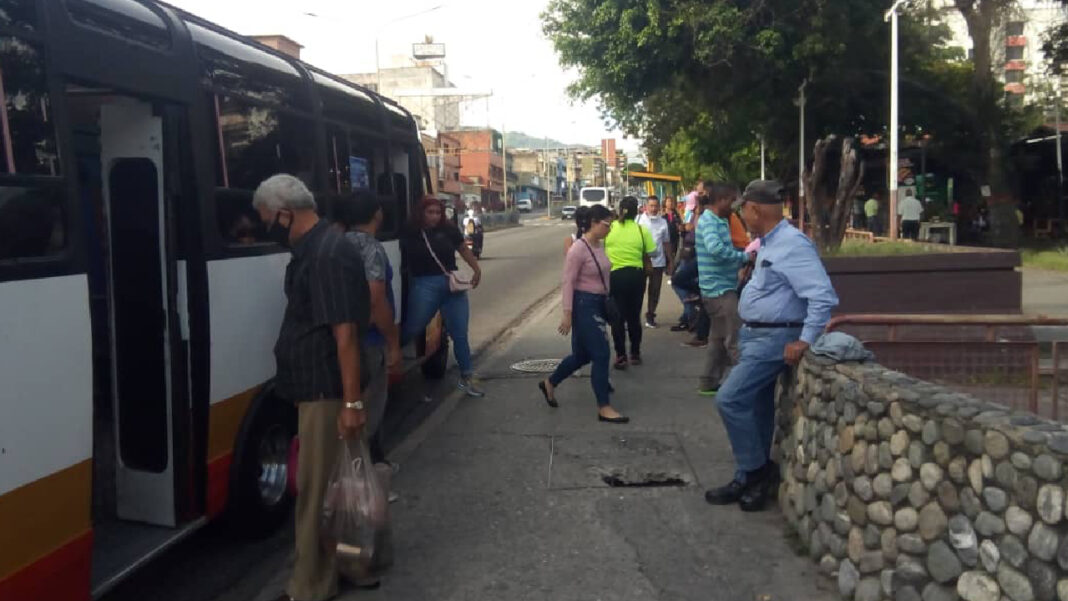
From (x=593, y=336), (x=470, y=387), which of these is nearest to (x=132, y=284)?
(x=593, y=336)

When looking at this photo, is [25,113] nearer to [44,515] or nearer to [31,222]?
[31,222]

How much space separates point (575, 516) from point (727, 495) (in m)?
0.90

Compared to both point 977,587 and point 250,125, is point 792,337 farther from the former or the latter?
point 250,125

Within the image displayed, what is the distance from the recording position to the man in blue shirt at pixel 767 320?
514 centimetres

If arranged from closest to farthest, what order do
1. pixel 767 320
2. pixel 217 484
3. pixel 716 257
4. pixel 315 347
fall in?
pixel 315 347, pixel 217 484, pixel 767 320, pixel 716 257

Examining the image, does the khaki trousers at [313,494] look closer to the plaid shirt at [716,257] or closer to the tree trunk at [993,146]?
the plaid shirt at [716,257]

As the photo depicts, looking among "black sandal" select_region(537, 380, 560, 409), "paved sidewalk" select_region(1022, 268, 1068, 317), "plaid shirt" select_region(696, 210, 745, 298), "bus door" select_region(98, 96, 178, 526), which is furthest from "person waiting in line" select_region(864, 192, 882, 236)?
"bus door" select_region(98, 96, 178, 526)

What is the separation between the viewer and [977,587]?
3.42 metres

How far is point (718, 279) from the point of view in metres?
8.52

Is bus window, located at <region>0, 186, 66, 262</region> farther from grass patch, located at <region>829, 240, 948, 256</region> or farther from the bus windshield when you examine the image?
the bus windshield

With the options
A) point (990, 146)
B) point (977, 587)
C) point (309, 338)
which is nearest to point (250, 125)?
point (309, 338)

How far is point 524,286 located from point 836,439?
15.6 metres

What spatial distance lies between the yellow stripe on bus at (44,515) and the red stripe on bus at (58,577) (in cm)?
3

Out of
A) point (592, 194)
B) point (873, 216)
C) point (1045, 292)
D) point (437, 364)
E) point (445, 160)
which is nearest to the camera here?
point (437, 364)
